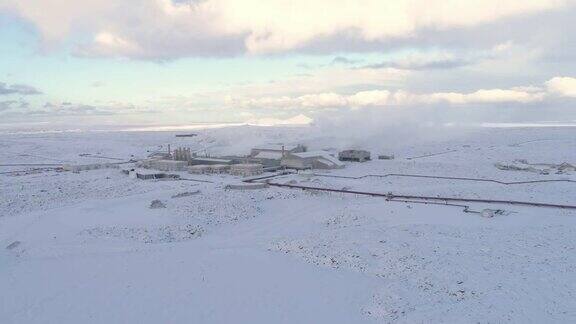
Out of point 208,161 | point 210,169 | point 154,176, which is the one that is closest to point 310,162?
point 210,169

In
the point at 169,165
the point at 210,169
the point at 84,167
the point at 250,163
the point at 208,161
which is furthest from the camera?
the point at 84,167

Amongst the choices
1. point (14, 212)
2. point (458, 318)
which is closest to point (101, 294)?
point (458, 318)

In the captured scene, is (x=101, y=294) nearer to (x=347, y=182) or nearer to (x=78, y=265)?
(x=78, y=265)

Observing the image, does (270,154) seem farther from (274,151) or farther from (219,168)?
(219,168)

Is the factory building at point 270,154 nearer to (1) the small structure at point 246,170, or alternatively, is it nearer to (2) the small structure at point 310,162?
(2) the small structure at point 310,162

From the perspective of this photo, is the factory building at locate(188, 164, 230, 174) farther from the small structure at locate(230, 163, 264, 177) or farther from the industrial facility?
the small structure at locate(230, 163, 264, 177)

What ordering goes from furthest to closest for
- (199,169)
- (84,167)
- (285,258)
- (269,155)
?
(269,155) → (84,167) → (199,169) → (285,258)
